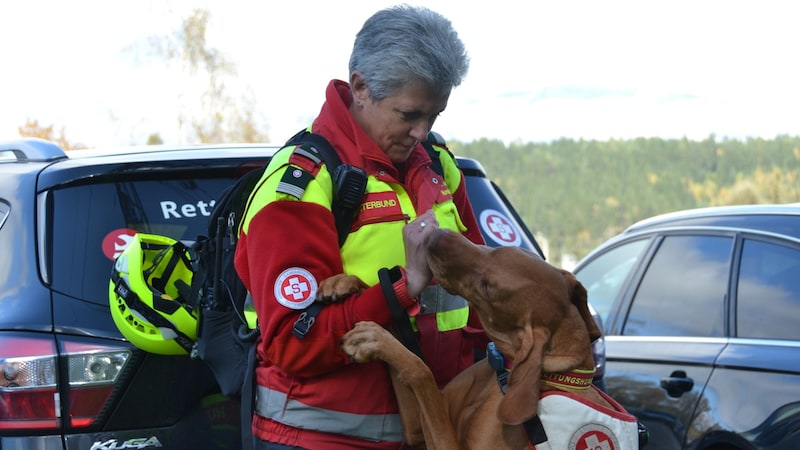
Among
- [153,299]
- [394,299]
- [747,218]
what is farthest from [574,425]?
[747,218]

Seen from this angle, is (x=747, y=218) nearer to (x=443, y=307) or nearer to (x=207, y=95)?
(x=443, y=307)

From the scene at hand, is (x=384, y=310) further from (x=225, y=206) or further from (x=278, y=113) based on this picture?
(x=278, y=113)

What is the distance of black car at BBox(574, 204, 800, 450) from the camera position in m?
4.27

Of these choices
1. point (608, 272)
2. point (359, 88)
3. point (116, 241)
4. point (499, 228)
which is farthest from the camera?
point (608, 272)

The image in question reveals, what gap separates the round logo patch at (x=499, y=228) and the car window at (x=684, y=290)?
1452mm

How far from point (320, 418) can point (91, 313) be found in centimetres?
104

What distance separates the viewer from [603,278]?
5.98m

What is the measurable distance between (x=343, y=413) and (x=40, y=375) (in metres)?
1.09

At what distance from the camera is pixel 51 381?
3.08m

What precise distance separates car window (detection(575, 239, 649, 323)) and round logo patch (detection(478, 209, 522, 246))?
1.87 meters

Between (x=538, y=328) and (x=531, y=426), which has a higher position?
(x=538, y=328)

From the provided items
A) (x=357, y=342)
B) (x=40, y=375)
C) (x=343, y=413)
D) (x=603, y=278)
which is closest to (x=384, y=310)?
(x=357, y=342)

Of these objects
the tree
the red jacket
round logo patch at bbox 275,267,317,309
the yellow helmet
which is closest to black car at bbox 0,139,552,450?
the yellow helmet

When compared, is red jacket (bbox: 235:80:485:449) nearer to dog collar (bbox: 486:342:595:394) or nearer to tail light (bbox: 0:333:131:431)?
dog collar (bbox: 486:342:595:394)
